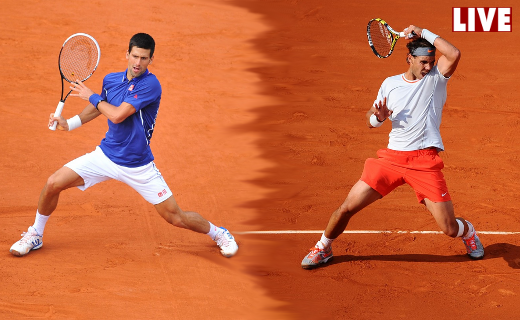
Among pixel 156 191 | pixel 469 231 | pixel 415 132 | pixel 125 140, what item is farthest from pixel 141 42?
pixel 469 231

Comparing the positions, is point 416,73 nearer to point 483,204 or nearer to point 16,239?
point 483,204

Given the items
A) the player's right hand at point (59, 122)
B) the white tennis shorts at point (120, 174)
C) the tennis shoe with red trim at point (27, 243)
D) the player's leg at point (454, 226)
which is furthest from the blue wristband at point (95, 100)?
the player's leg at point (454, 226)

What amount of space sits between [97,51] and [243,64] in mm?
6169

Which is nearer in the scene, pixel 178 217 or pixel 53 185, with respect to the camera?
pixel 53 185

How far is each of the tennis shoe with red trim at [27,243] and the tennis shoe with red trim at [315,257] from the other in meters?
3.07

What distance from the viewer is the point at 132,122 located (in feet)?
25.4

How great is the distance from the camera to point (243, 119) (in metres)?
12.1

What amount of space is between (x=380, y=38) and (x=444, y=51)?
140cm

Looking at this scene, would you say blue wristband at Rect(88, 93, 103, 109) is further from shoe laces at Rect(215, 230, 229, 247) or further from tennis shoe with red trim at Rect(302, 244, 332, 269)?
tennis shoe with red trim at Rect(302, 244, 332, 269)

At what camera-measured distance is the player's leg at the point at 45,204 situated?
25.5 feet

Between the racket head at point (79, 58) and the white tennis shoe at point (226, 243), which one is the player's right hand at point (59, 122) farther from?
the white tennis shoe at point (226, 243)

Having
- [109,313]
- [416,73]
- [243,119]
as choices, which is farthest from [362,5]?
[109,313]

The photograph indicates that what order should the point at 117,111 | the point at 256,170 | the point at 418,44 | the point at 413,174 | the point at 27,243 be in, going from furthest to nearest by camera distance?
the point at 256,170 < the point at 27,243 < the point at 413,174 < the point at 418,44 < the point at 117,111

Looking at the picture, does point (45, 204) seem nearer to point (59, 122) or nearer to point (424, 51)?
point (59, 122)
